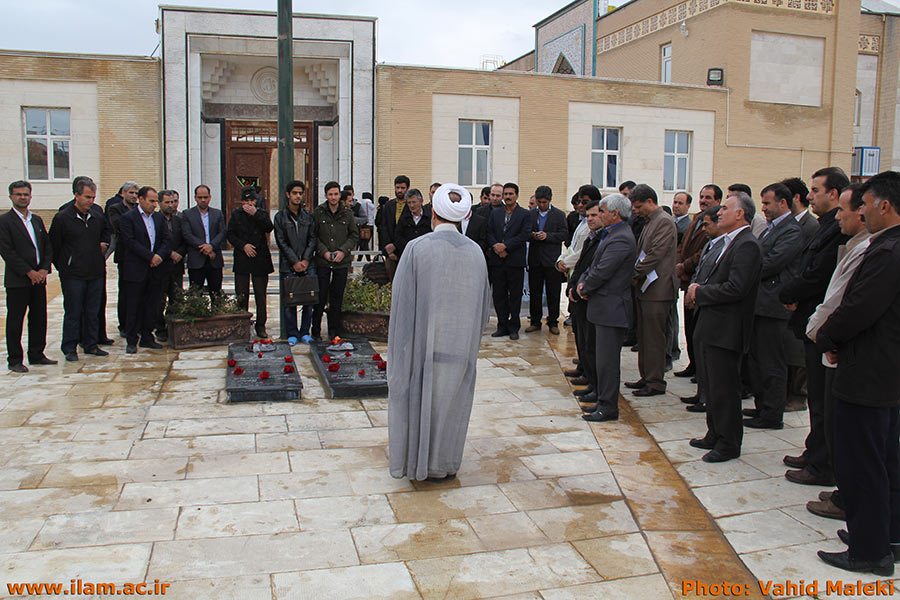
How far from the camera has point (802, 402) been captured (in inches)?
247

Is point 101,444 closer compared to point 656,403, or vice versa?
point 101,444

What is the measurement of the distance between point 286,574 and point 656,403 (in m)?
3.95

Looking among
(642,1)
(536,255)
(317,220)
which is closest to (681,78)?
(642,1)

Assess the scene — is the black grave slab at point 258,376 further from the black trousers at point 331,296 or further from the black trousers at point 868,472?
the black trousers at point 868,472

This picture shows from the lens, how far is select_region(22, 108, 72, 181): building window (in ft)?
53.1

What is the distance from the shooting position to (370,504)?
13.5ft

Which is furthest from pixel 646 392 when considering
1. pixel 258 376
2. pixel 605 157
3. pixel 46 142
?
pixel 46 142

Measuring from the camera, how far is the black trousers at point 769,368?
5.61 meters

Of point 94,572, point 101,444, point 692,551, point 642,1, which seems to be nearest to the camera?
point 94,572

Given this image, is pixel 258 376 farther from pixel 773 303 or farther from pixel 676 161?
pixel 676 161

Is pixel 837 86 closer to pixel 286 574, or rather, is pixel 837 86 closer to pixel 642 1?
pixel 642 1

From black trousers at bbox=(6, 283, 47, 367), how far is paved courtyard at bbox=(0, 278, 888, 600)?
2.55ft

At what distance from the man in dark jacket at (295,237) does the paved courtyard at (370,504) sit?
2.29 meters

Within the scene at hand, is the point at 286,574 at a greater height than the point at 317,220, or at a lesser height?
lesser
